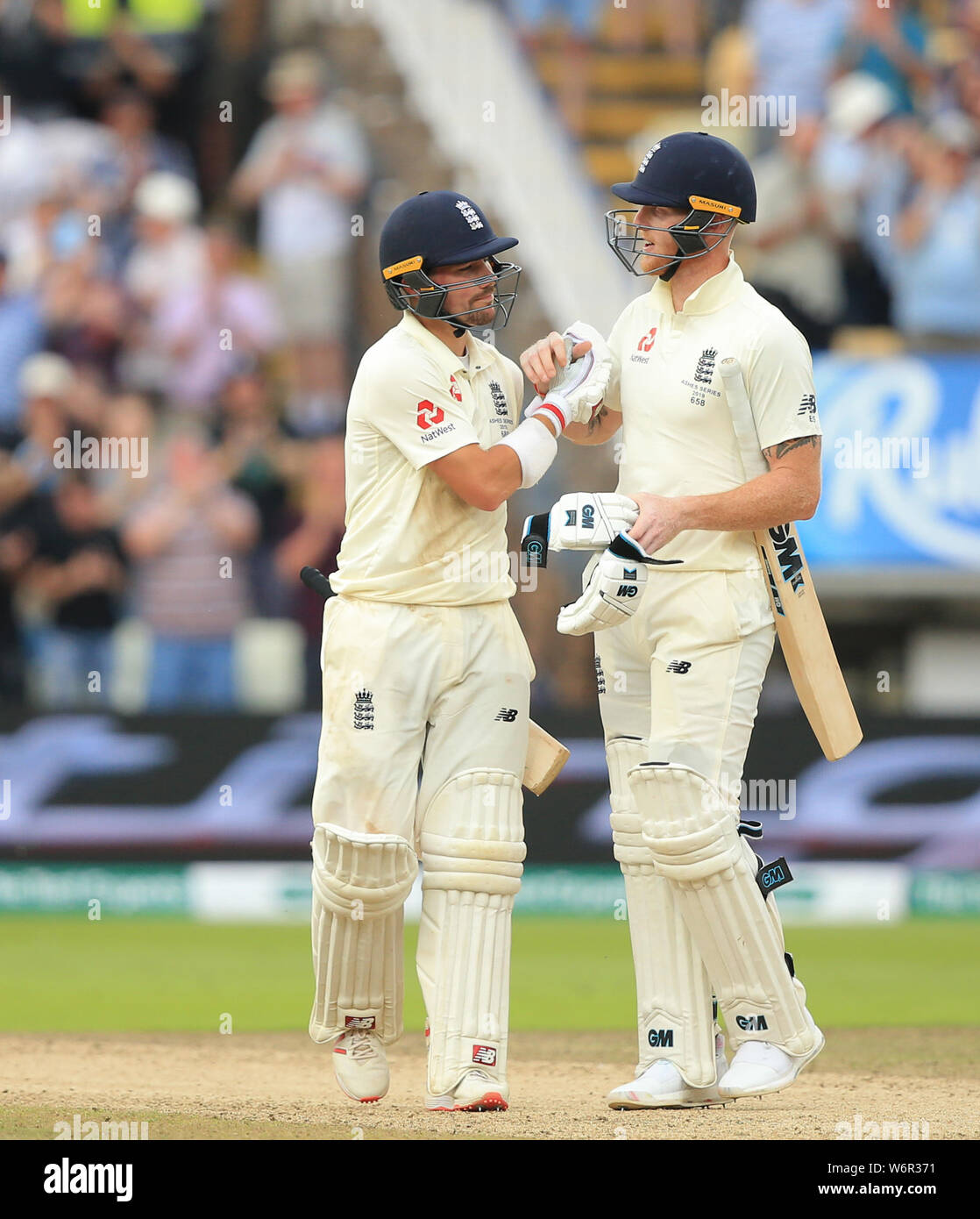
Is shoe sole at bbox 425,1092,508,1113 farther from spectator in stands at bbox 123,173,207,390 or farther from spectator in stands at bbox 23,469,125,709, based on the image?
spectator in stands at bbox 123,173,207,390

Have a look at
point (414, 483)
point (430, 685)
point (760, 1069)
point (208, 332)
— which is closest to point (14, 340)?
point (208, 332)

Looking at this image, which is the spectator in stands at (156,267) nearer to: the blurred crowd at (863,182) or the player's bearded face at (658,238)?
the blurred crowd at (863,182)

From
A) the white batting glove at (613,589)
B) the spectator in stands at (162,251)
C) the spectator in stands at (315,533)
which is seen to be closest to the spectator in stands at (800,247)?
the spectator in stands at (315,533)

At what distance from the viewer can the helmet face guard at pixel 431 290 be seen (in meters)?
5.63

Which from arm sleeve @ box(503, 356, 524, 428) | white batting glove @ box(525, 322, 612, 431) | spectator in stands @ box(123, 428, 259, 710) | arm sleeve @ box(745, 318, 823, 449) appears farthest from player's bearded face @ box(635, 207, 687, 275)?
spectator in stands @ box(123, 428, 259, 710)

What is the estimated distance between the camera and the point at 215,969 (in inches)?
365

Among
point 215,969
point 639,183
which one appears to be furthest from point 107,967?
point 639,183

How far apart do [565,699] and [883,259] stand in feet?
10.5

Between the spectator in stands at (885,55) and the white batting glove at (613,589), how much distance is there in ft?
26.5

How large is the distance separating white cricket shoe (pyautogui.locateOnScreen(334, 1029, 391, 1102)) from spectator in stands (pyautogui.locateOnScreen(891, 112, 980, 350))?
725 centimetres

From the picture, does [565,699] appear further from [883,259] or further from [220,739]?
[883,259]

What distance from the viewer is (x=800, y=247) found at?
12.1 metres

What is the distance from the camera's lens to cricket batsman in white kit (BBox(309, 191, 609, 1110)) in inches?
218

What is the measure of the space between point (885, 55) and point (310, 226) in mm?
3715
